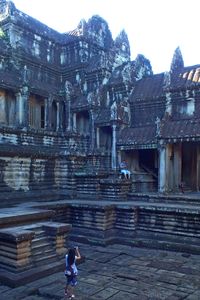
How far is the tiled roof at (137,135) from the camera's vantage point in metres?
20.3

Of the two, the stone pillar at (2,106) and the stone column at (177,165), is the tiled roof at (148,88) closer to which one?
the stone column at (177,165)

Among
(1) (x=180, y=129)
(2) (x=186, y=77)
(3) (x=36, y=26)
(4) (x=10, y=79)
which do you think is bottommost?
(1) (x=180, y=129)

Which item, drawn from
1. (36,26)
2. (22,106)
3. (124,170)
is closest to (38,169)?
(124,170)

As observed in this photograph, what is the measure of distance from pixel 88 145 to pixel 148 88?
6.02m

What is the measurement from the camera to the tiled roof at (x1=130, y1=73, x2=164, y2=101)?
73.8 feet

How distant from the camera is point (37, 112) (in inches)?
951

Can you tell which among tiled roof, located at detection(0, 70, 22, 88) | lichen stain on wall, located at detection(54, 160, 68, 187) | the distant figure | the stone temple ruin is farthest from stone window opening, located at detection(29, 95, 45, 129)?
the distant figure

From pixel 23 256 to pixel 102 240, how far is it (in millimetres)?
4495

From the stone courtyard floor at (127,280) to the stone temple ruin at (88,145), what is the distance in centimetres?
60

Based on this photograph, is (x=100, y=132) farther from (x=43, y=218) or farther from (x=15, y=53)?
→ (x=43, y=218)

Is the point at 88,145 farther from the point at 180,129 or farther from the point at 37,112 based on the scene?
the point at 180,129

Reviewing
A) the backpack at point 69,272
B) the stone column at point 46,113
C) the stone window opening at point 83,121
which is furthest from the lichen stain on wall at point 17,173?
the stone window opening at point 83,121

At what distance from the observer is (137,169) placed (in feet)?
75.4

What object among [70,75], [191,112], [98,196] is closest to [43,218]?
[98,196]
